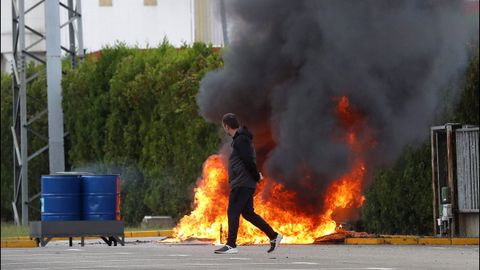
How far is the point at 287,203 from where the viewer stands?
1992 cm

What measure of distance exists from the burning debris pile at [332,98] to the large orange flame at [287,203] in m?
0.01

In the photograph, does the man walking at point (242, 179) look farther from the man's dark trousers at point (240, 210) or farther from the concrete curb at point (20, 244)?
the concrete curb at point (20, 244)

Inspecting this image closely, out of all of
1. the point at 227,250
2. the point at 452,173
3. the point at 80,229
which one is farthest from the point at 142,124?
the point at 227,250

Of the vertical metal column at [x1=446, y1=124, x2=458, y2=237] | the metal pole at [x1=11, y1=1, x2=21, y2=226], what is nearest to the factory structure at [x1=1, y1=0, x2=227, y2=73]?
the metal pole at [x1=11, y1=1, x2=21, y2=226]

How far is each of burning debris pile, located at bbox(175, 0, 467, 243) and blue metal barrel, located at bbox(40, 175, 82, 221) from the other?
172cm

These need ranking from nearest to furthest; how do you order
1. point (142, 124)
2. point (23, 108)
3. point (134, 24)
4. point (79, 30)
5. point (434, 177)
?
1. point (434, 177)
2. point (23, 108)
3. point (142, 124)
4. point (79, 30)
5. point (134, 24)

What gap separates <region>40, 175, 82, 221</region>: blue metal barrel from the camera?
19969 mm

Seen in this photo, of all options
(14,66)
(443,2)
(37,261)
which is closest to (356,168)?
(443,2)

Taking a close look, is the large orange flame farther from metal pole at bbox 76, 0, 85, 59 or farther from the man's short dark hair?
metal pole at bbox 76, 0, 85, 59

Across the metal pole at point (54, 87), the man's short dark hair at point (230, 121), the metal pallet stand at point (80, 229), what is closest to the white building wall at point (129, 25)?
the metal pole at point (54, 87)

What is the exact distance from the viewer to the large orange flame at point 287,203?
1980 centimetres

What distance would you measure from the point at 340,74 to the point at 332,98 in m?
0.37

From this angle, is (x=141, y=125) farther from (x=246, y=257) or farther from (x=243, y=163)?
(x=246, y=257)

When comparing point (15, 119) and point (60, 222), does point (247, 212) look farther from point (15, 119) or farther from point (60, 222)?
point (15, 119)
